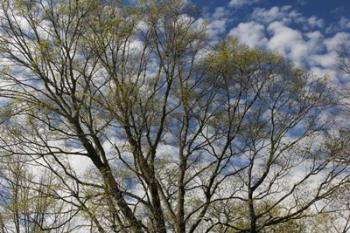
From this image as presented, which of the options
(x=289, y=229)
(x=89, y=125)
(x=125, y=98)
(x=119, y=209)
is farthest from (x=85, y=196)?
(x=289, y=229)

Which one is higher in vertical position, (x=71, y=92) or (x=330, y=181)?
(x=71, y=92)

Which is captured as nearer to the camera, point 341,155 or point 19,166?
point 341,155

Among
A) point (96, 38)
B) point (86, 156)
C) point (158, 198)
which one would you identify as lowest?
point (158, 198)

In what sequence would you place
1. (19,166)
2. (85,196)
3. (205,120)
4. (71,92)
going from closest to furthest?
1. (85,196)
2. (71,92)
3. (205,120)
4. (19,166)

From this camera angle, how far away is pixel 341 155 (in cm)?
1355

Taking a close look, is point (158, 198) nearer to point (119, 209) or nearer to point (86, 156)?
point (119, 209)

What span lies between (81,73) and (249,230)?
21.0 ft

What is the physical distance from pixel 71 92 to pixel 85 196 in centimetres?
288

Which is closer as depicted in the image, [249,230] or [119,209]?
[119,209]

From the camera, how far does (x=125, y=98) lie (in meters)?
14.2

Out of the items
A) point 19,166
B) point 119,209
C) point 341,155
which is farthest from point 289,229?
point 19,166

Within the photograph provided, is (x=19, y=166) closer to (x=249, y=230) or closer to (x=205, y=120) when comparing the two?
(x=205, y=120)

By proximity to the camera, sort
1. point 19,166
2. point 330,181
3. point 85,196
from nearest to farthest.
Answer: point 85,196
point 330,181
point 19,166

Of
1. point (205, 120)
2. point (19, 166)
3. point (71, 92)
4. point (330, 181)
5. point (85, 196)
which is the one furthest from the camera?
point (19, 166)
